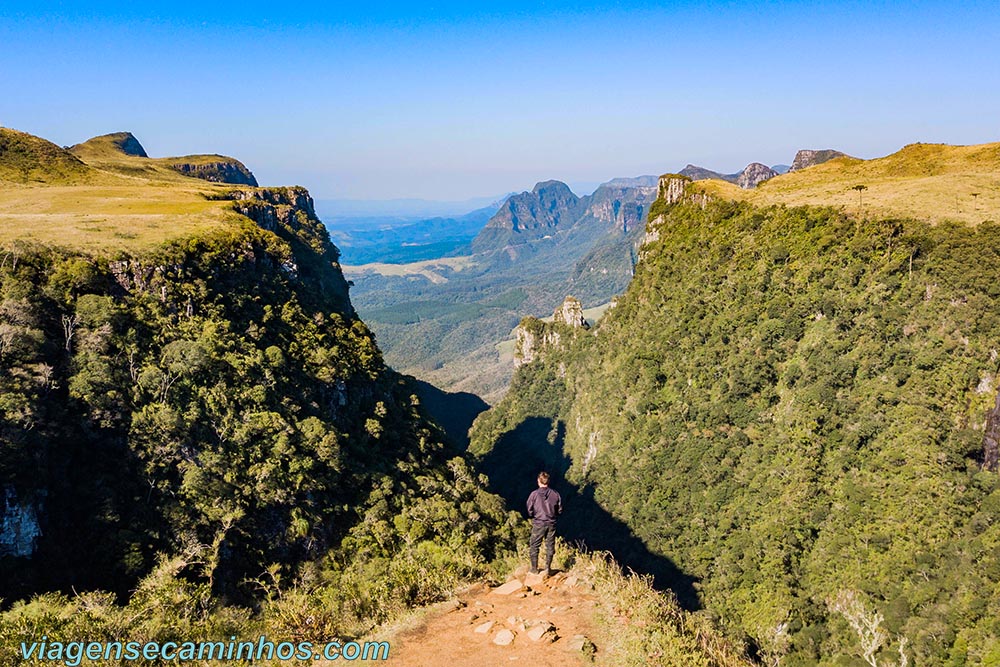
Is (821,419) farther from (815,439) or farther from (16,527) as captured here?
(16,527)

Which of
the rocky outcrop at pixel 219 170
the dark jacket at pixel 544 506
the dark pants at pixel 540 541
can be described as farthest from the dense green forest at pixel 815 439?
the rocky outcrop at pixel 219 170

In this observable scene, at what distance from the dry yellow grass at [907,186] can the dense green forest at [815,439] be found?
3.45 meters

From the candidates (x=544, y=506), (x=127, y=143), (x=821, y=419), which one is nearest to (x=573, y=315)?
(x=821, y=419)

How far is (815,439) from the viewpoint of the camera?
184 feet

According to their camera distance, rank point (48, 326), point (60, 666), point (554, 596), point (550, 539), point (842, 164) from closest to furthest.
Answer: point (60, 666)
point (554, 596)
point (550, 539)
point (48, 326)
point (842, 164)

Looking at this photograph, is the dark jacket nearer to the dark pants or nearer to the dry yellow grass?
the dark pants

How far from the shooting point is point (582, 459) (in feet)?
323

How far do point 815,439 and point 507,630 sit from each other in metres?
52.9

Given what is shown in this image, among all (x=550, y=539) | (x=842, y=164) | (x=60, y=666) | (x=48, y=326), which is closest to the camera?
(x=60, y=666)

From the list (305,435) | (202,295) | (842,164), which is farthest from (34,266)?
(842,164)

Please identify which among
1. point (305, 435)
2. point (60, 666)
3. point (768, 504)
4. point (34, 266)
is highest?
point (34, 266)

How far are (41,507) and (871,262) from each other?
242 feet

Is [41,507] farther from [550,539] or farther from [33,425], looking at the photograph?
[550,539]

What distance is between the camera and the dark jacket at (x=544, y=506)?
17.3 metres
